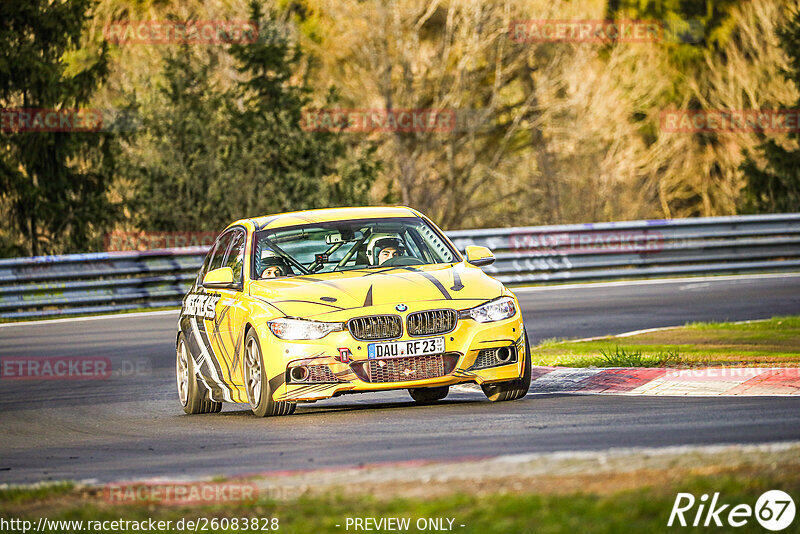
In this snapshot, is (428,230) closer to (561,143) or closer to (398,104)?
(398,104)

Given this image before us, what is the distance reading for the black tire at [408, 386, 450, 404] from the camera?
11984mm

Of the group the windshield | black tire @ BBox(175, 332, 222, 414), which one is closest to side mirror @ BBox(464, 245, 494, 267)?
the windshield

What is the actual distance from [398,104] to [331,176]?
710cm

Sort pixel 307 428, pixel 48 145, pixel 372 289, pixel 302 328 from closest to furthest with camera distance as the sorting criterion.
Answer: pixel 307 428 < pixel 302 328 < pixel 372 289 < pixel 48 145

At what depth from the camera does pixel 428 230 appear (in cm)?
1227

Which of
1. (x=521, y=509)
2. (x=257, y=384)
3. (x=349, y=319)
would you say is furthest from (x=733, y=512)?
(x=257, y=384)

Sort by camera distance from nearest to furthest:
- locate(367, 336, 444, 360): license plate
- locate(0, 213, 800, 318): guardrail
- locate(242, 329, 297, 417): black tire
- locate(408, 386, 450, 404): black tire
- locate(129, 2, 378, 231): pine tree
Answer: locate(367, 336, 444, 360): license plate, locate(242, 329, 297, 417): black tire, locate(408, 386, 450, 404): black tire, locate(0, 213, 800, 318): guardrail, locate(129, 2, 378, 231): pine tree

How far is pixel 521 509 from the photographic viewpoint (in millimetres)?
5871

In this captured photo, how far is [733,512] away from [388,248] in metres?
6.39

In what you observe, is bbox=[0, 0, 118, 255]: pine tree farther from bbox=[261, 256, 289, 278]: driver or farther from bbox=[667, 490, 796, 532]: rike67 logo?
bbox=[667, 490, 796, 532]: rike67 logo

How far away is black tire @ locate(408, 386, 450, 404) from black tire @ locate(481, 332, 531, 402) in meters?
0.81

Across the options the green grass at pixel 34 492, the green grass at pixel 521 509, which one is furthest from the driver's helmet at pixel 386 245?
the green grass at pixel 521 509

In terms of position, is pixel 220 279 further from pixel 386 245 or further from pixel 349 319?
pixel 349 319

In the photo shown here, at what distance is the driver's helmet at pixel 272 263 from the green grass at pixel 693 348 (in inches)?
125
